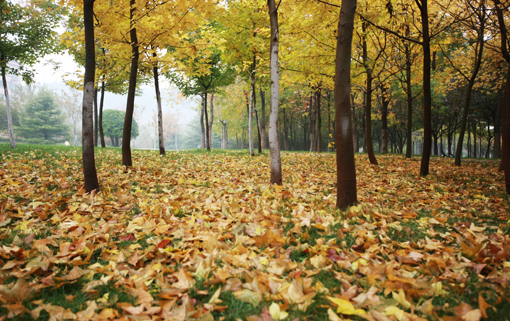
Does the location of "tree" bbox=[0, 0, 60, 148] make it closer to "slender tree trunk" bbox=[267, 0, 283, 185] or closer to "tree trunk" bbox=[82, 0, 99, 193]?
"tree trunk" bbox=[82, 0, 99, 193]

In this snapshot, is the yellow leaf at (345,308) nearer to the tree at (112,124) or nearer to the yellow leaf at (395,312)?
the yellow leaf at (395,312)

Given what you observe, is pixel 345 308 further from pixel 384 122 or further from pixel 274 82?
pixel 384 122

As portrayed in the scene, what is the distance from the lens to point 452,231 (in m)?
3.09

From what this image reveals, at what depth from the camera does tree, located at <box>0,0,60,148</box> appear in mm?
10727

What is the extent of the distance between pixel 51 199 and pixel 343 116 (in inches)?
184

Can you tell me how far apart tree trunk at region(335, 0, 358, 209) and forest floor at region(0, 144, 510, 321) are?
34 cm

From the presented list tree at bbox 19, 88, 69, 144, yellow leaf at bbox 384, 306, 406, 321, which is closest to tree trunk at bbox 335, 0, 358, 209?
yellow leaf at bbox 384, 306, 406, 321

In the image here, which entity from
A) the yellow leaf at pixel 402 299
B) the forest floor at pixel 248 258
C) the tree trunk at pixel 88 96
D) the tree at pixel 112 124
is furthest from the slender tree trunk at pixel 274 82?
the tree at pixel 112 124

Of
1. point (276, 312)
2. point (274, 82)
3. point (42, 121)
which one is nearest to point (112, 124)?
point (42, 121)

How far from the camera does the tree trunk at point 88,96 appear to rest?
460 cm

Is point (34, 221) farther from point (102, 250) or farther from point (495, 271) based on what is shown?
point (495, 271)

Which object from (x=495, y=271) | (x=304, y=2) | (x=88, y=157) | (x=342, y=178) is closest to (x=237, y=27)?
(x=304, y=2)

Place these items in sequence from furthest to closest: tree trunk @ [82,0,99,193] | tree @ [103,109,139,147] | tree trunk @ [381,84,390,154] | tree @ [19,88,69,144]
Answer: tree @ [103,109,139,147]
tree @ [19,88,69,144]
tree trunk @ [381,84,390,154]
tree trunk @ [82,0,99,193]

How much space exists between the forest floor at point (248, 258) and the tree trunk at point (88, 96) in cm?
47
